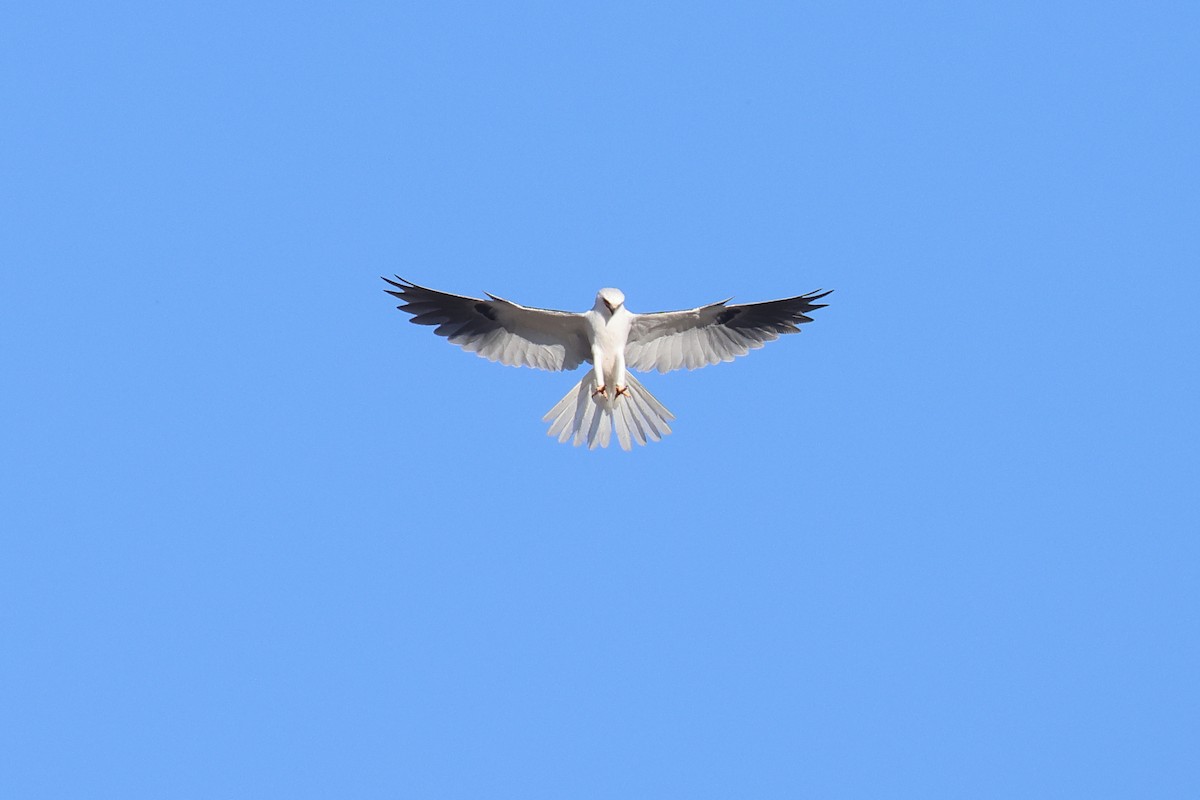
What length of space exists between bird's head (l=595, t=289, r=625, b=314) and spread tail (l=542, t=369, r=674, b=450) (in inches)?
23.4

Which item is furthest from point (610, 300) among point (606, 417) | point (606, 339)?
point (606, 417)

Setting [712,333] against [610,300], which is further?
[712,333]

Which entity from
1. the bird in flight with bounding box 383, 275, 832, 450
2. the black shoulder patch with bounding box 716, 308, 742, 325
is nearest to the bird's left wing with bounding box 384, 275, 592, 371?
the bird in flight with bounding box 383, 275, 832, 450

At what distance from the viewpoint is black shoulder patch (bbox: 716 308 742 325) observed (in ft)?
45.9

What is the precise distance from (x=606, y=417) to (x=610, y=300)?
984mm

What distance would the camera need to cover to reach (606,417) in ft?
45.5

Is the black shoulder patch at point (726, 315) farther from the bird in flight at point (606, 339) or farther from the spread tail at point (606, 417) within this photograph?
the spread tail at point (606, 417)

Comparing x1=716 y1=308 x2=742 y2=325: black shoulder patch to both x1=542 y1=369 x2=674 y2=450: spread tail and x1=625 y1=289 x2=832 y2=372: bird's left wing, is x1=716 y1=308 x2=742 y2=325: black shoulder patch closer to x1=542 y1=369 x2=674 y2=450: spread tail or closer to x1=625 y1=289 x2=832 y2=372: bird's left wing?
x1=625 y1=289 x2=832 y2=372: bird's left wing

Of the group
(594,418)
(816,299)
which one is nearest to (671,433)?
(594,418)

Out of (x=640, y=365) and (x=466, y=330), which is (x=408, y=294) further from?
(x=640, y=365)

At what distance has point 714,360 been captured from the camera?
14102mm

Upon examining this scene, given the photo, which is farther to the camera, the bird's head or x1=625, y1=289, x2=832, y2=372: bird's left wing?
x1=625, y1=289, x2=832, y2=372: bird's left wing

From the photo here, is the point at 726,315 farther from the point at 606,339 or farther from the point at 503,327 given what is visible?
the point at 503,327

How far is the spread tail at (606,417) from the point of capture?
13836 mm
